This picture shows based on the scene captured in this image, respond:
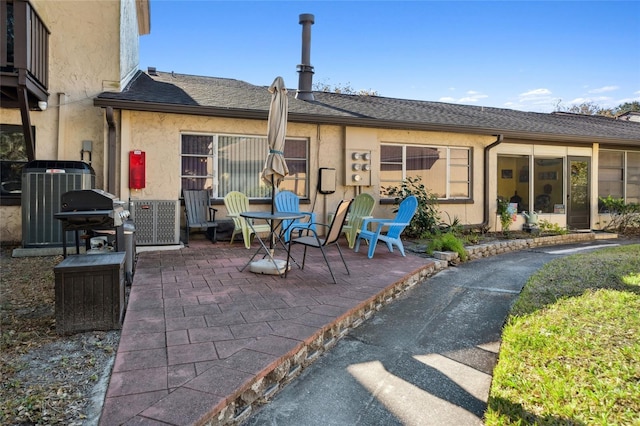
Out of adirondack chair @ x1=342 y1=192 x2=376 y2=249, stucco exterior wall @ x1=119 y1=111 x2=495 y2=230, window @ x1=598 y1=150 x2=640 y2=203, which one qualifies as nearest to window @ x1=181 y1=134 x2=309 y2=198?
stucco exterior wall @ x1=119 y1=111 x2=495 y2=230

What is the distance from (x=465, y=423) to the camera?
2076mm

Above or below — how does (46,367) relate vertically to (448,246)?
below

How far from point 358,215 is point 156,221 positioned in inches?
129

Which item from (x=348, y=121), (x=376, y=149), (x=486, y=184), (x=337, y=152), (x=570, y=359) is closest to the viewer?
(x=570, y=359)

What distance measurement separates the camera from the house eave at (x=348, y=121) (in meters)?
6.41

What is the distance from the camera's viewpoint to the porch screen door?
10.3m

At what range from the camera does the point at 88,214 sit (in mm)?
3631

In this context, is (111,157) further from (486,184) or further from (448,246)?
(486,184)

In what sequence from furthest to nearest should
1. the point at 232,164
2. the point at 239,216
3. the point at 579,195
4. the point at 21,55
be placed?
the point at 579,195 < the point at 232,164 < the point at 239,216 < the point at 21,55

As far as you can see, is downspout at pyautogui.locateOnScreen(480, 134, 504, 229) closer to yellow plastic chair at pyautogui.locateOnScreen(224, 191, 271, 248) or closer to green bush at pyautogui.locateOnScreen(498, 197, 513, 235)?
green bush at pyautogui.locateOnScreen(498, 197, 513, 235)

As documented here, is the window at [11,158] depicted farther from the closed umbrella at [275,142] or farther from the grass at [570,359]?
the grass at [570,359]

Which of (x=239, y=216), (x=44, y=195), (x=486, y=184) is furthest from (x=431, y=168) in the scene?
(x=44, y=195)

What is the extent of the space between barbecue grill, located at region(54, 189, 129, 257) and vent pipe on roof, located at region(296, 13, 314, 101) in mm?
6218

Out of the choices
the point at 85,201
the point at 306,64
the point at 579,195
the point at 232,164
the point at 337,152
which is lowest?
the point at 85,201
